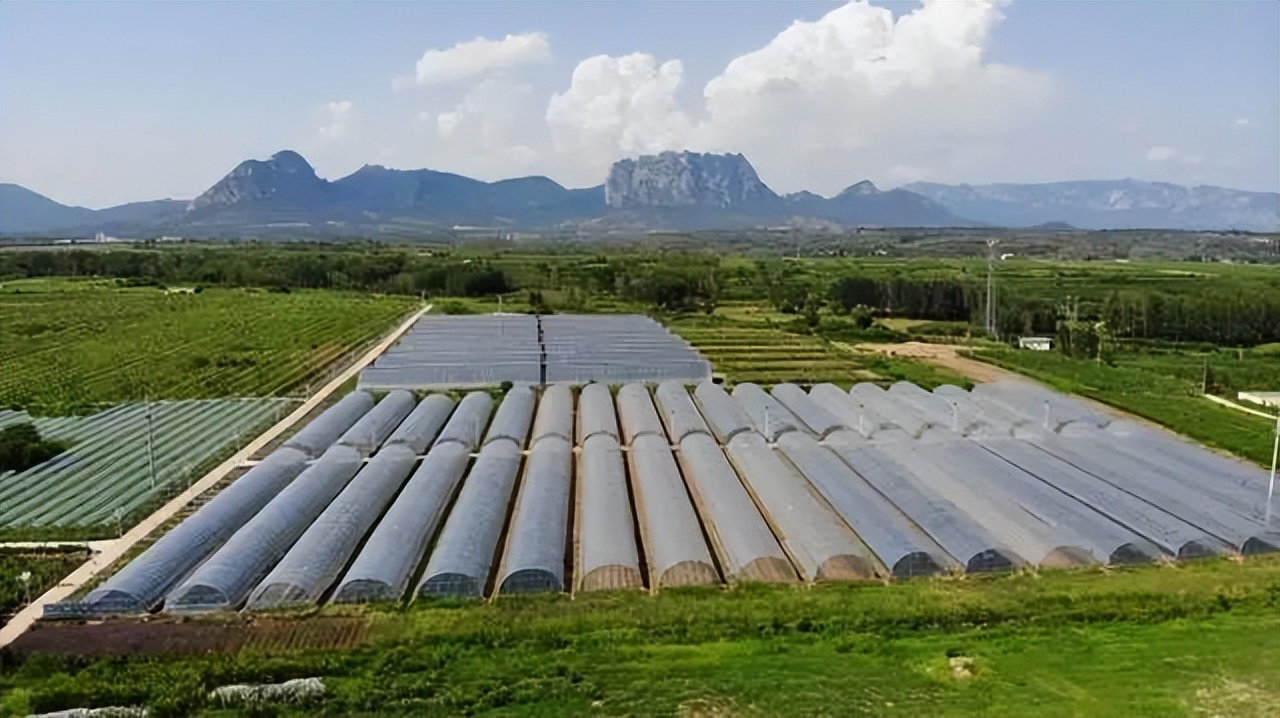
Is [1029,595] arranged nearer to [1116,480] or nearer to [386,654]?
[1116,480]

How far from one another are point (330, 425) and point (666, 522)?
10.8 meters

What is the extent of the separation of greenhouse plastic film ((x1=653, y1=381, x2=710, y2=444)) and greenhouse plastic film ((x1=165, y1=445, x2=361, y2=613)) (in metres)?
7.74

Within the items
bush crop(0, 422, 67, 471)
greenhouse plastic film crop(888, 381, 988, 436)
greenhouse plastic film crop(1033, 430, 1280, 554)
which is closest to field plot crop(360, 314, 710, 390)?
greenhouse plastic film crop(888, 381, 988, 436)

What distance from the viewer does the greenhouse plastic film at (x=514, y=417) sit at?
22.7 metres

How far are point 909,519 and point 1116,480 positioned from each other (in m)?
5.28

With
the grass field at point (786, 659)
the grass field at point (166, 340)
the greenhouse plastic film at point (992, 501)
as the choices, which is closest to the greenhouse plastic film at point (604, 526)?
the grass field at point (786, 659)

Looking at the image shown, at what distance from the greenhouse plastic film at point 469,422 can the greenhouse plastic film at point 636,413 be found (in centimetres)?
368

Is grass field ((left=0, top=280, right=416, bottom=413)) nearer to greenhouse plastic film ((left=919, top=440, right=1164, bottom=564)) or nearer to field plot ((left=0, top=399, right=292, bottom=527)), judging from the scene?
A: field plot ((left=0, top=399, right=292, bottom=527))

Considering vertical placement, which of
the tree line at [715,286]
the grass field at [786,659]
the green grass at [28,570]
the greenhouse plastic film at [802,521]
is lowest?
the grass field at [786,659]

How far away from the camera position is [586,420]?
2433 cm

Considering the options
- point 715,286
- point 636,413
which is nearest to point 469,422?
point 636,413

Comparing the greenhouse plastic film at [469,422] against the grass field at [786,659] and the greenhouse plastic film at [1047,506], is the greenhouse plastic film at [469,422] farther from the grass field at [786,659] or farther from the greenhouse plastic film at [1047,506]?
the greenhouse plastic film at [1047,506]

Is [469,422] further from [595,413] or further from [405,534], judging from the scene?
[405,534]

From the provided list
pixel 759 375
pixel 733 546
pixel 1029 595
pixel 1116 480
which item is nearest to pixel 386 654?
pixel 733 546
